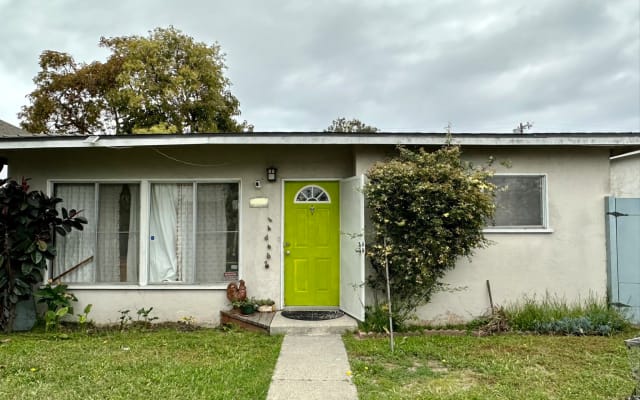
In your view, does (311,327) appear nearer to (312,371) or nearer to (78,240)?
(312,371)

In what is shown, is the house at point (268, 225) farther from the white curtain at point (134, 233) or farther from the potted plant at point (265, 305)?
the potted plant at point (265, 305)

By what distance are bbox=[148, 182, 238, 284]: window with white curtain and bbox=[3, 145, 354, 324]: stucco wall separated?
0.18 m

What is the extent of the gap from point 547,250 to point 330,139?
3.68 meters

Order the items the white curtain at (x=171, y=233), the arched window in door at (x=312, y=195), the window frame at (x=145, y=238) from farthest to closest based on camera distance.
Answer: the arched window in door at (x=312, y=195) → the white curtain at (x=171, y=233) → the window frame at (x=145, y=238)

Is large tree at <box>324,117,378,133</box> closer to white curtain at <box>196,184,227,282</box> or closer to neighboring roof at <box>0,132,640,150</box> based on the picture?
white curtain at <box>196,184,227,282</box>

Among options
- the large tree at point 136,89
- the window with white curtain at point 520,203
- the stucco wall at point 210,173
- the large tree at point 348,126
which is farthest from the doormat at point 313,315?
the large tree at point 348,126

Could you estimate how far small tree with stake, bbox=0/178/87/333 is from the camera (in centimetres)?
547

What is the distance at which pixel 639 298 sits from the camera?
18.9 feet

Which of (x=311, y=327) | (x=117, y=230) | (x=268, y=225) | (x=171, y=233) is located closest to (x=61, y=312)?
(x=117, y=230)

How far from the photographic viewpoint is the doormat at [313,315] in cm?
573

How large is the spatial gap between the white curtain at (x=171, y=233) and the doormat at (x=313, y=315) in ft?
5.47

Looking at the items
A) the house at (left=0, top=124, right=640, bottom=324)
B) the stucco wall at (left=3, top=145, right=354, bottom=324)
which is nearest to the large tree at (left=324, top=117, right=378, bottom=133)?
the stucco wall at (left=3, top=145, right=354, bottom=324)

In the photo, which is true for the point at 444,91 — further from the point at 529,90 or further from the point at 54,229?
the point at 54,229

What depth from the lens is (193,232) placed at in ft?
20.4
